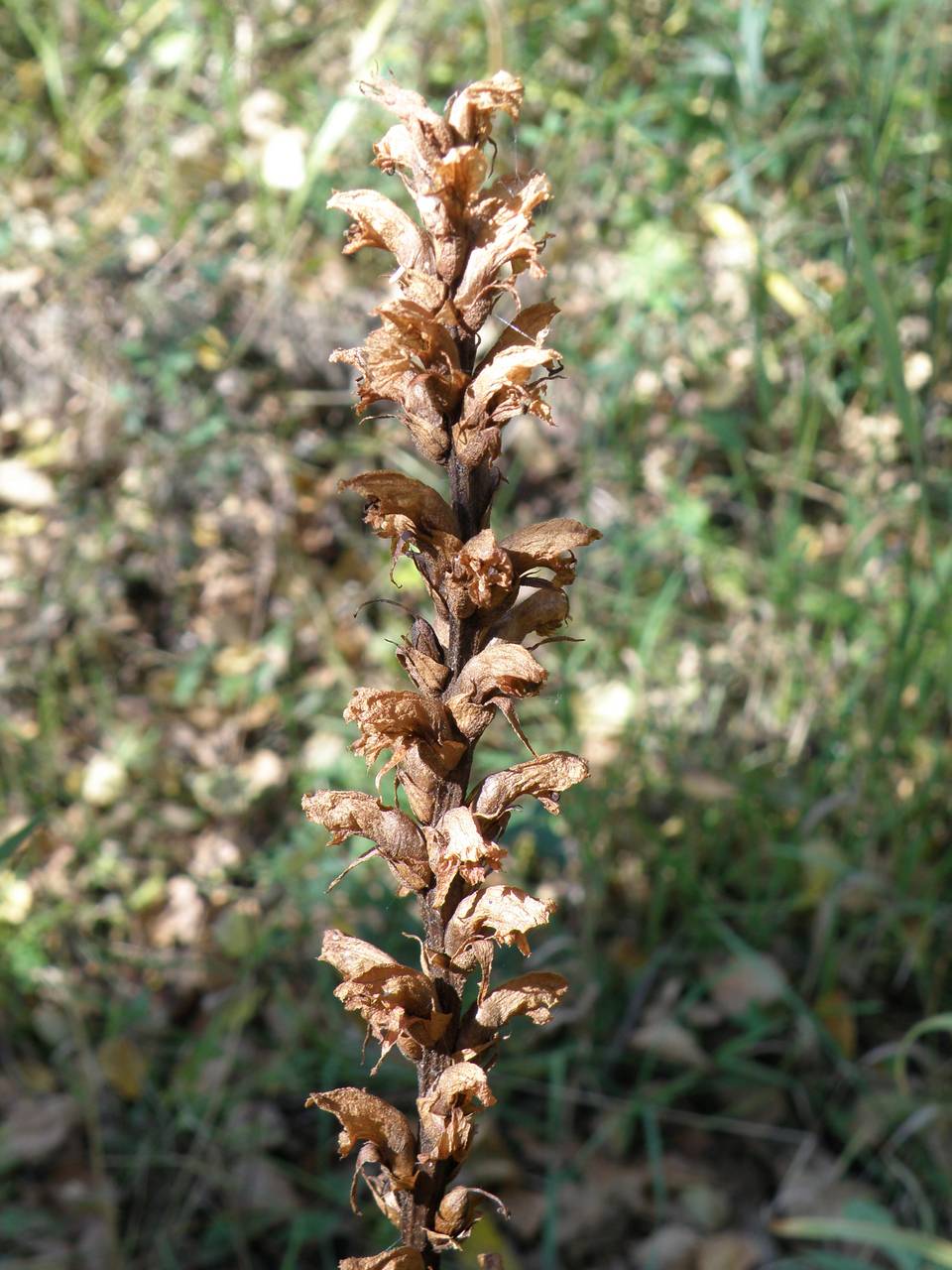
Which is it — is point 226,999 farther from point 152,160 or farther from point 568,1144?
point 152,160

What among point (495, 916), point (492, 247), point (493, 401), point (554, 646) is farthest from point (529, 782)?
point (554, 646)

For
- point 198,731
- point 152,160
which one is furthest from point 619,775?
point 152,160

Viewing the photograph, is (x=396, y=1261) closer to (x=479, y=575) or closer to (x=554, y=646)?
(x=479, y=575)

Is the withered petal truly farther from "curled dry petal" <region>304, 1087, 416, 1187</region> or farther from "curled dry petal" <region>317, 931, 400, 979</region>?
"curled dry petal" <region>304, 1087, 416, 1187</region>

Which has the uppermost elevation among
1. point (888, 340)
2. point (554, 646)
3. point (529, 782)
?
point (554, 646)

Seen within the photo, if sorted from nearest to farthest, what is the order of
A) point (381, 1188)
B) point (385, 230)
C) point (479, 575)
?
1. point (479, 575)
2. point (385, 230)
3. point (381, 1188)
